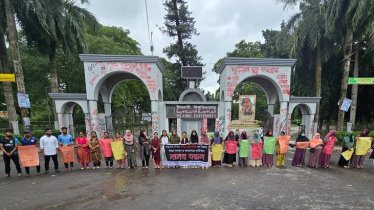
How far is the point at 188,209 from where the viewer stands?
3.66 meters

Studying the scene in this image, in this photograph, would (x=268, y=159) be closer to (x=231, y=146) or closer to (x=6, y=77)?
(x=231, y=146)

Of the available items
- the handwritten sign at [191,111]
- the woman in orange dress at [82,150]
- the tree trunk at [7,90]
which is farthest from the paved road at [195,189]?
the tree trunk at [7,90]

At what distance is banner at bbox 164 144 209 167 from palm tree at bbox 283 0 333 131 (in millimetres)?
11192

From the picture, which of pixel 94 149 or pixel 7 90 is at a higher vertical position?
pixel 7 90

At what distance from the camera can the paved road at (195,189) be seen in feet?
12.7

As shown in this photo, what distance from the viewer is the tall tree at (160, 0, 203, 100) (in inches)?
908

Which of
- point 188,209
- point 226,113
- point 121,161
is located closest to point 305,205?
point 188,209

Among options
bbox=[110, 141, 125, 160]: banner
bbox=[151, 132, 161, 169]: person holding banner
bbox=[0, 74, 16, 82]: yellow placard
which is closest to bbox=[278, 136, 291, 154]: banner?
bbox=[151, 132, 161, 169]: person holding banner

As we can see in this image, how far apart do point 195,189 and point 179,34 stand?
22.4 m

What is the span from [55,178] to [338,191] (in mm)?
8045

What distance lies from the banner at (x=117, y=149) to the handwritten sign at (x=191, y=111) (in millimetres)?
5657

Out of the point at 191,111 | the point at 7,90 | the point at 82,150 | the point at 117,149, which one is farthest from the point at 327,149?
the point at 7,90

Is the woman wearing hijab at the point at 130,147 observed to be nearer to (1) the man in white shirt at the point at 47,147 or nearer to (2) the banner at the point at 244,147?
(1) the man in white shirt at the point at 47,147

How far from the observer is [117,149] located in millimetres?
6285
